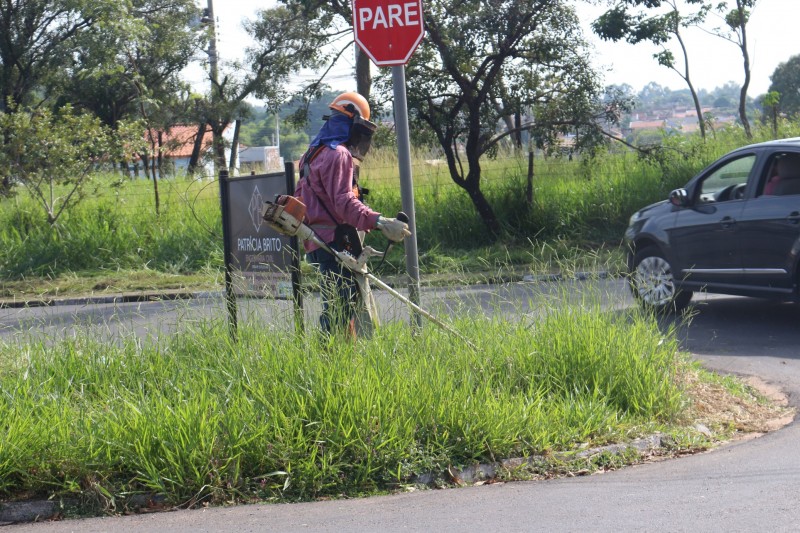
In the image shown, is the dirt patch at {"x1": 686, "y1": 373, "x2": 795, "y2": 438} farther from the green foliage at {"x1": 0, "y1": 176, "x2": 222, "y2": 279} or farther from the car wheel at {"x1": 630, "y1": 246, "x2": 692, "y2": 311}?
the green foliage at {"x1": 0, "y1": 176, "x2": 222, "y2": 279}

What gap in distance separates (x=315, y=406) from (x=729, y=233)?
A: 5.80m

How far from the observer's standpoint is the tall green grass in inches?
202

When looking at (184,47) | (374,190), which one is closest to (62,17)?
(184,47)

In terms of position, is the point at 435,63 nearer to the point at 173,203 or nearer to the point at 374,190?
the point at 374,190

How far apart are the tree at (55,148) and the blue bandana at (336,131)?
10.7 m

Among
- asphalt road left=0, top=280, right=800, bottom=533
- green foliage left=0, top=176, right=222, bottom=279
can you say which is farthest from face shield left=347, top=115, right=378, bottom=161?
green foliage left=0, top=176, right=222, bottom=279

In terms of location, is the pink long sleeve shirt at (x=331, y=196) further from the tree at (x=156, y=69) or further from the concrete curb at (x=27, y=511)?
the tree at (x=156, y=69)

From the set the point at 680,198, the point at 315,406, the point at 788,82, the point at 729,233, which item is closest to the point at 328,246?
the point at 315,406

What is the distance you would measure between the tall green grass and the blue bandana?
1.40 metres

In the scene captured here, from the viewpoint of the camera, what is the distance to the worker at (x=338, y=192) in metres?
6.76

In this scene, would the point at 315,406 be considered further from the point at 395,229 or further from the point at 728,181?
the point at 728,181

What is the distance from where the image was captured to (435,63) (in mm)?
16203

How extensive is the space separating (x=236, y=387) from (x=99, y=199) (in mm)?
13132

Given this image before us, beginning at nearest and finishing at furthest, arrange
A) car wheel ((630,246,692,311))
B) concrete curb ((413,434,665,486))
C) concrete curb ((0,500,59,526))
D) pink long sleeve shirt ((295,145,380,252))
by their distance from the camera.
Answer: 1. concrete curb ((0,500,59,526))
2. concrete curb ((413,434,665,486))
3. pink long sleeve shirt ((295,145,380,252))
4. car wheel ((630,246,692,311))
